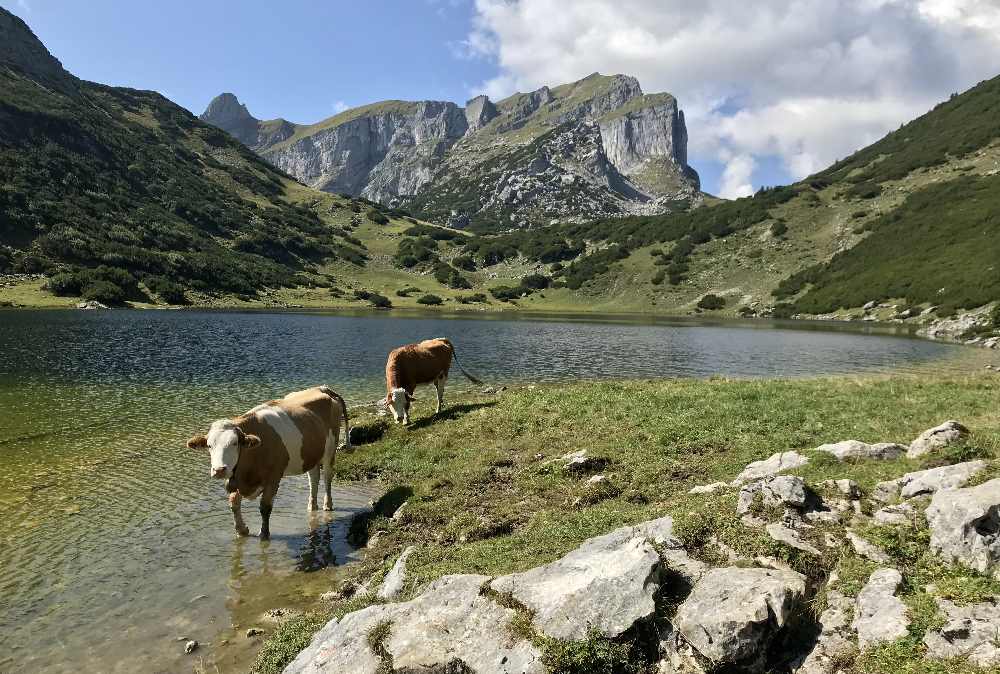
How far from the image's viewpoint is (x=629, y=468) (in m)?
14.7

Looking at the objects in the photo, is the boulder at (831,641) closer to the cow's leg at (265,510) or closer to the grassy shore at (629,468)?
the grassy shore at (629,468)

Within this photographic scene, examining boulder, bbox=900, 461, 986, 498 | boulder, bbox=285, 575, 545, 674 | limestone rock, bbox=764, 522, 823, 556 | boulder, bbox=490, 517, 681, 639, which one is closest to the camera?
boulder, bbox=285, 575, 545, 674

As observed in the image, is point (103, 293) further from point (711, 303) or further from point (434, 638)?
point (711, 303)

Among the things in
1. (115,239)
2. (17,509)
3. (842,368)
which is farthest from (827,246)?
(115,239)

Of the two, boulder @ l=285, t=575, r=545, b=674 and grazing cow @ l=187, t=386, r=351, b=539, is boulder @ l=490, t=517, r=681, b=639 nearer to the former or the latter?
boulder @ l=285, t=575, r=545, b=674

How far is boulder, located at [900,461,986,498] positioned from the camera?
25.9ft

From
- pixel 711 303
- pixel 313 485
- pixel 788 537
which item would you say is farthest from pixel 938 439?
pixel 711 303

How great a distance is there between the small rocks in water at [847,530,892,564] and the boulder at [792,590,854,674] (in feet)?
2.70

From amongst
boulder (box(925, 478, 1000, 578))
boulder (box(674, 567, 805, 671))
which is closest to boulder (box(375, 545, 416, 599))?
boulder (box(674, 567, 805, 671))

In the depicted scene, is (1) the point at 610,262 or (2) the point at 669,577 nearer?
(2) the point at 669,577

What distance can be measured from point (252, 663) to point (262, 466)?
5283mm

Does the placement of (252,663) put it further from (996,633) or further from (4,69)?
(4,69)

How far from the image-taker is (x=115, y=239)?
134 meters

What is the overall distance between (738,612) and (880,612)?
151cm
